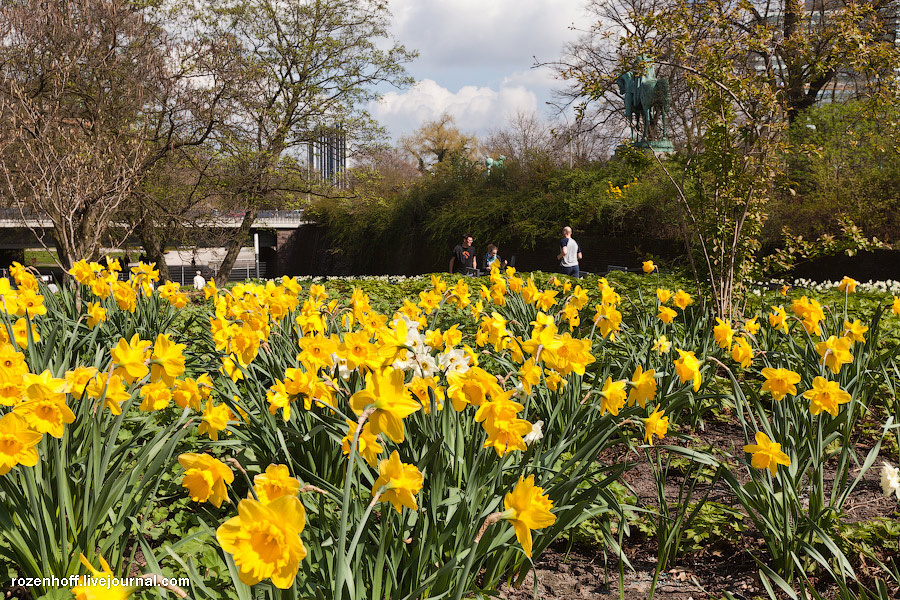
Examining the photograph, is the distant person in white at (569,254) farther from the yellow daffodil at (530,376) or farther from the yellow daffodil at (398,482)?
the yellow daffodil at (398,482)

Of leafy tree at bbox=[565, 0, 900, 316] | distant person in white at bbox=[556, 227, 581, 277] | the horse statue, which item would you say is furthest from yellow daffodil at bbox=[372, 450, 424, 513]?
the horse statue

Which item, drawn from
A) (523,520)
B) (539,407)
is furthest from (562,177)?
(523,520)

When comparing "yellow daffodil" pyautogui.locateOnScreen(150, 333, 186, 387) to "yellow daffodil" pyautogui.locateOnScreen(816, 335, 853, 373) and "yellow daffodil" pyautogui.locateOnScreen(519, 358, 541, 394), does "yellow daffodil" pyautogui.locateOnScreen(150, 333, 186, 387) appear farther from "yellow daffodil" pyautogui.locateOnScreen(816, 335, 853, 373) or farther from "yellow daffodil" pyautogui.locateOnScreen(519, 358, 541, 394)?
"yellow daffodil" pyautogui.locateOnScreen(816, 335, 853, 373)

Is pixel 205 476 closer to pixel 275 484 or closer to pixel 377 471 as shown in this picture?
pixel 275 484

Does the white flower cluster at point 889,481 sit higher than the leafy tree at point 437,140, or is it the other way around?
the leafy tree at point 437,140

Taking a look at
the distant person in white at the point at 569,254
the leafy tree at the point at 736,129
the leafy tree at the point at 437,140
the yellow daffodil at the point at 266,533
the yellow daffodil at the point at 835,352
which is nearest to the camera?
the yellow daffodil at the point at 266,533

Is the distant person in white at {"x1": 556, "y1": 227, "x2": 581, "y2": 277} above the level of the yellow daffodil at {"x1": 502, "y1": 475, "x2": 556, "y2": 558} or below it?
above

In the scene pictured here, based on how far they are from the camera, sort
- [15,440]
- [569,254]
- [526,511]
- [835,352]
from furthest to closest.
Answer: [569,254] → [835,352] → [15,440] → [526,511]

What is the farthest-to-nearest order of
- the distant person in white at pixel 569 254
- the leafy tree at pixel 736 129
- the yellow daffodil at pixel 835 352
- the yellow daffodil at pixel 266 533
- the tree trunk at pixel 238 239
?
the tree trunk at pixel 238 239, the distant person in white at pixel 569 254, the leafy tree at pixel 736 129, the yellow daffodil at pixel 835 352, the yellow daffodil at pixel 266 533

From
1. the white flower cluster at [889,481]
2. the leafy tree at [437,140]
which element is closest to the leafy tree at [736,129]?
the white flower cluster at [889,481]

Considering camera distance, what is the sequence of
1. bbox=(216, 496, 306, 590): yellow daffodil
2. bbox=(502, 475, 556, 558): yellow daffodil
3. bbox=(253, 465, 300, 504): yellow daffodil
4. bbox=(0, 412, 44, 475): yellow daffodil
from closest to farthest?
bbox=(216, 496, 306, 590): yellow daffodil
bbox=(253, 465, 300, 504): yellow daffodil
bbox=(502, 475, 556, 558): yellow daffodil
bbox=(0, 412, 44, 475): yellow daffodil

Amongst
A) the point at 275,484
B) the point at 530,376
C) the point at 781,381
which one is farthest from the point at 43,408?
the point at 781,381

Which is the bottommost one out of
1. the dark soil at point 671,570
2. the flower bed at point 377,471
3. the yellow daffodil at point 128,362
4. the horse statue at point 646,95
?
the dark soil at point 671,570

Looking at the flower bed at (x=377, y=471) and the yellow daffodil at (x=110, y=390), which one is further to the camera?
the yellow daffodil at (x=110, y=390)
